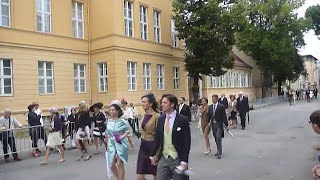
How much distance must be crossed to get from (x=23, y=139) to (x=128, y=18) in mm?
15525

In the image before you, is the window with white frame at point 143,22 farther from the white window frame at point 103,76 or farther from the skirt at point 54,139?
the skirt at point 54,139

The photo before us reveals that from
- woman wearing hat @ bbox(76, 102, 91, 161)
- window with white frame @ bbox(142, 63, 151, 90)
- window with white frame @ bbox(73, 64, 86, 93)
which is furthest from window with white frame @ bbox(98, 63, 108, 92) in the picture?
woman wearing hat @ bbox(76, 102, 91, 161)

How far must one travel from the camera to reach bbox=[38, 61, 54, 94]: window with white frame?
72.1 ft

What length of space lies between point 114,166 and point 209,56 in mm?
20160

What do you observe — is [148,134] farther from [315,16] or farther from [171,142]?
[315,16]

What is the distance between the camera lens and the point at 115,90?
2419cm

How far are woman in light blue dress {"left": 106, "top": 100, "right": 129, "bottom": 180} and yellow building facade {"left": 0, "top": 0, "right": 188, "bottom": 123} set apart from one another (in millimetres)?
14537

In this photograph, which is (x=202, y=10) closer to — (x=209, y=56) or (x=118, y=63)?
(x=209, y=56)

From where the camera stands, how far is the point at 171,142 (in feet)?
16.2

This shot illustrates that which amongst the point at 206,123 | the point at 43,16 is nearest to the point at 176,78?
the point at 43,16

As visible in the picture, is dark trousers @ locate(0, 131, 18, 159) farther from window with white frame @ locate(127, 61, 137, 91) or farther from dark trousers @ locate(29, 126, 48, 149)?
window with white frame @ locate(127, 61, 137, 91)


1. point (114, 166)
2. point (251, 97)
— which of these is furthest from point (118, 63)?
point (251, 97)

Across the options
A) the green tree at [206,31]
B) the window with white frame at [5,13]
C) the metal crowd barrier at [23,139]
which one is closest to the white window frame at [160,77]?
the green tree at [206,31]

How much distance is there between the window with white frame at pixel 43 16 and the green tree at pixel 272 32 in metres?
27.1
